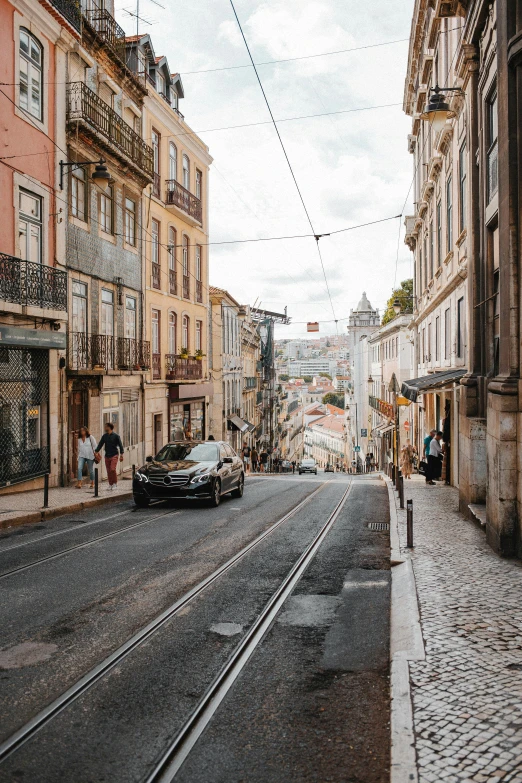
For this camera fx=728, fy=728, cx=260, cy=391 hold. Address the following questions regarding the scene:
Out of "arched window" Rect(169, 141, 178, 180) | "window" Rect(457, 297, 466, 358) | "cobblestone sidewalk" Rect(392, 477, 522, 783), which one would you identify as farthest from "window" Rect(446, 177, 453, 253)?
"cobblestone sidewalk" Rect(392, 477, 522, 783)

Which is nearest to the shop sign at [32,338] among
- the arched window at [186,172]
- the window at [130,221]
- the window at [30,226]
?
the window at [30,226]

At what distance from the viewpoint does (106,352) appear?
22406mm

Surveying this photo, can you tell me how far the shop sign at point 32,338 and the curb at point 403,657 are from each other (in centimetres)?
1020

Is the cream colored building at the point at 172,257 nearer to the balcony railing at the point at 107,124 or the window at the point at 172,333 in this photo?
the window at the point at 172,333

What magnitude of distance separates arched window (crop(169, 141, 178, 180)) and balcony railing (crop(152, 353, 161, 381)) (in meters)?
7.96

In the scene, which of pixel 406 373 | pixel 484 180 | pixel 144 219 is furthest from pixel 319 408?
pixel 484 180

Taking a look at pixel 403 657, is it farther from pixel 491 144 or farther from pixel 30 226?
pixel 30 226

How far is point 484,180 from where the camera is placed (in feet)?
41.0

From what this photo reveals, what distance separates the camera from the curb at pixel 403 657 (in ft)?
13.8

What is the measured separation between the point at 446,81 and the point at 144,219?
38.8 feet

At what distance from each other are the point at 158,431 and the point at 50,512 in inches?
586

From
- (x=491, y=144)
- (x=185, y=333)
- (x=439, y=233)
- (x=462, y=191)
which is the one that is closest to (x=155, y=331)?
(x=185, y=333)

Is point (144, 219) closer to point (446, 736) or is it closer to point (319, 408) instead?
point (446, 736)

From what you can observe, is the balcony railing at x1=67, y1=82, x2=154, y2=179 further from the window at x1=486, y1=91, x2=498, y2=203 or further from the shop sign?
the window at x1=486, y1=91, x2=498, y2=203
